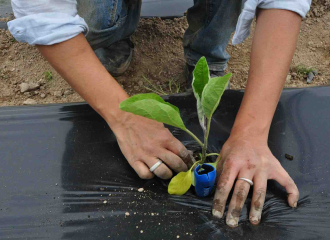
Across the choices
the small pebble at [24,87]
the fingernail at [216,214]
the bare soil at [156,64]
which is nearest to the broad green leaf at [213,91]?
the fingernail at [216,214]

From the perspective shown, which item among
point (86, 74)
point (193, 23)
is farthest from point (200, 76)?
point (193, 23)

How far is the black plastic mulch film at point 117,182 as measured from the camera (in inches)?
30.4

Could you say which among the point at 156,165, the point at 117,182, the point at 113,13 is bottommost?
the point at 117,182

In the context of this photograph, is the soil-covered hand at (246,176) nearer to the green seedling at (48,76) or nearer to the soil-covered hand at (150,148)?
the soil-covered hand at (150,148)

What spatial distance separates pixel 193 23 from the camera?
1530mm

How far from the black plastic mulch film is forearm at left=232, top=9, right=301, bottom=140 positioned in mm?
177

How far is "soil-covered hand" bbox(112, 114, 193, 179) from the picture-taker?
0.83 metres

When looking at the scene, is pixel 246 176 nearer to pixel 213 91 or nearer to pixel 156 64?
pixel 213 91

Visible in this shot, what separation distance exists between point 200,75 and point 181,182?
314mm

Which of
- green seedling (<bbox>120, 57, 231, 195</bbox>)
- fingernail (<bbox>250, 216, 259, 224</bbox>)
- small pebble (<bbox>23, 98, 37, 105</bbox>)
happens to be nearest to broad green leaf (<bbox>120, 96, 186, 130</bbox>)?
green seedling (<bbox>120, 57, 231, 195</bbox>)

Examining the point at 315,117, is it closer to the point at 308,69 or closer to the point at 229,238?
the point at 229,238

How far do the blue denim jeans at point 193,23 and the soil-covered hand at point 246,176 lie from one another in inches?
31.3

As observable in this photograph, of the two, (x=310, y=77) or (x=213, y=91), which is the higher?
(x=213, y=91)

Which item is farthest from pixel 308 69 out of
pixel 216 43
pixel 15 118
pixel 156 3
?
pixel 15 118
